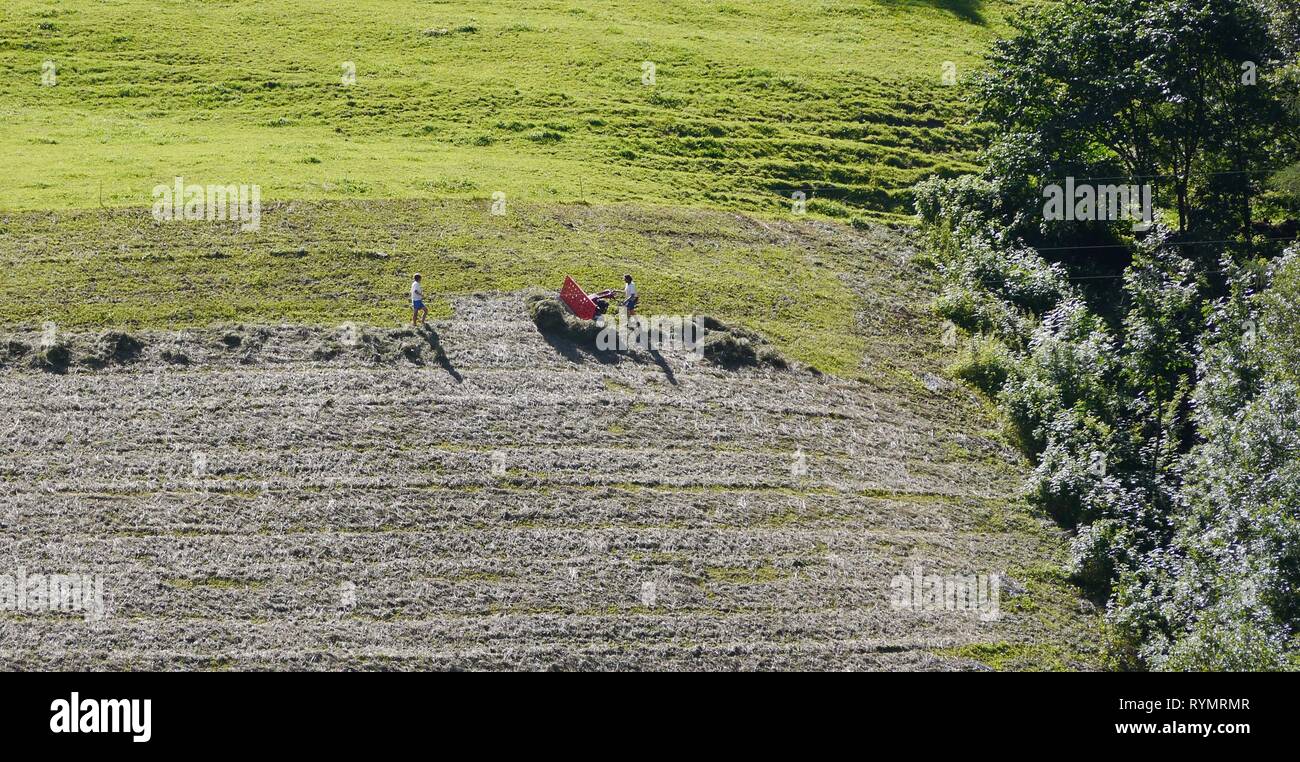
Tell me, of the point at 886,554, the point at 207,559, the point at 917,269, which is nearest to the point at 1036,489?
the point at 886,554

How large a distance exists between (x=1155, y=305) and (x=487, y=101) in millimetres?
37061

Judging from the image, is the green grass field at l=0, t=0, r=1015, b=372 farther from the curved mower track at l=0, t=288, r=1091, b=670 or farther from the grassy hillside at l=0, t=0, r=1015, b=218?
the curved mower track at l=0, t=288, r=1091, b=670

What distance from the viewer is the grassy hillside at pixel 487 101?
6431cm

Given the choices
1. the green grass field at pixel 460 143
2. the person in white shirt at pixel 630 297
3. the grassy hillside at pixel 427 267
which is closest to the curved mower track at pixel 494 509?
the person in white shirt at pixel 630 297

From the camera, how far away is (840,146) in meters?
70.9

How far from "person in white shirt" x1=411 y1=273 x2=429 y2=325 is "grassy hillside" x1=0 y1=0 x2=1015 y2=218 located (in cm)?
1138

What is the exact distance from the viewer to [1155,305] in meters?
51.4

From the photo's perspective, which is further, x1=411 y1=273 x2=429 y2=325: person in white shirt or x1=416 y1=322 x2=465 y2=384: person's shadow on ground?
x1=411 y1=273 x2=429 y2=325: person in white shirt

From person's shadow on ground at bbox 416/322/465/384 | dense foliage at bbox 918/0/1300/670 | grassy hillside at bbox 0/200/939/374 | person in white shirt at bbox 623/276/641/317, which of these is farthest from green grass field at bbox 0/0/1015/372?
dense foliage at bbox 918/0/1300/670

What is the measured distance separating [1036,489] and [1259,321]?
891 cm

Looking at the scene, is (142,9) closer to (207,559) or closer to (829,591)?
(207,559)

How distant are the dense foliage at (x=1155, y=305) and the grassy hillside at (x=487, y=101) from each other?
880cm

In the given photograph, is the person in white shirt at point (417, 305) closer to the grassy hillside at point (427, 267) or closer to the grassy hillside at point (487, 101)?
the grassy hillside at point (427, 267)

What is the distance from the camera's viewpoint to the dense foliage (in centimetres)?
3897
